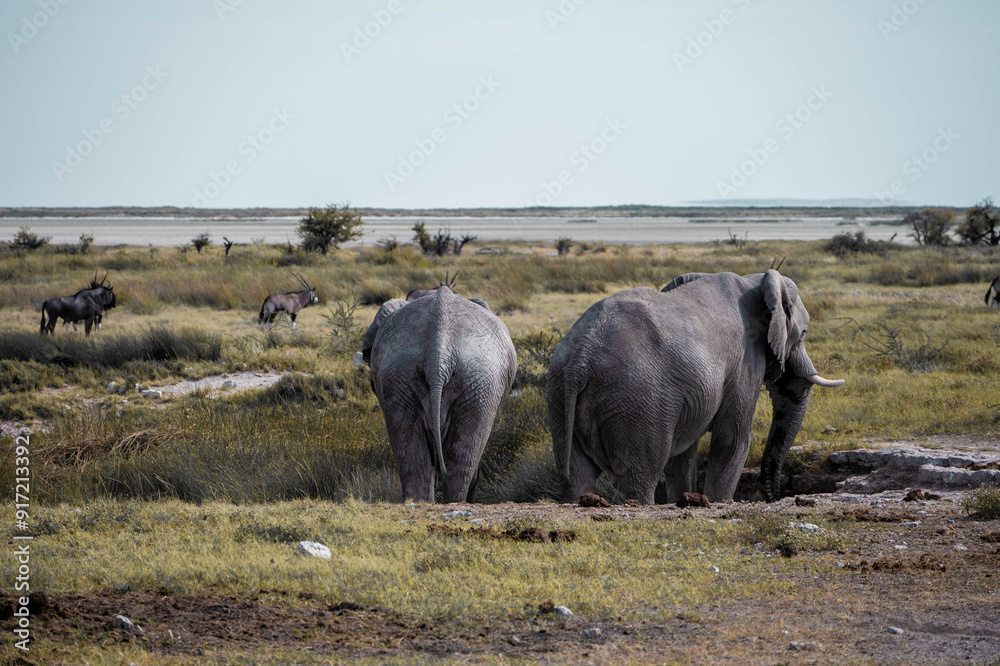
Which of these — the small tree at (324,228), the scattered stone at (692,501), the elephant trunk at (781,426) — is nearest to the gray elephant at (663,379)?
the scattered stone at (692,501)

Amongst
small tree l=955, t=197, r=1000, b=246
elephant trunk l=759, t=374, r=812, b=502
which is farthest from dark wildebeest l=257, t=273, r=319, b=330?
small tree l=955, t=197, r=1000, b=246

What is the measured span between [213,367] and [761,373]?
9.66 m

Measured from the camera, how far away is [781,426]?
27.1ft

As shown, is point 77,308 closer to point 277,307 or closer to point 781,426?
point 277,307

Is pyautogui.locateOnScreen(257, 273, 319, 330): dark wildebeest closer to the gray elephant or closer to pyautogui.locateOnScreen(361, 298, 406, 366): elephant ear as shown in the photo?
pyautogui.locateOnScreen(361, 298, 406, 366): elephant ear

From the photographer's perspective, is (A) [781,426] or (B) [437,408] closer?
(B) [437,408]

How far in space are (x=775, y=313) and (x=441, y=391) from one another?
2772 mm

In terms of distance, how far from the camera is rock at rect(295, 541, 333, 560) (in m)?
5.18

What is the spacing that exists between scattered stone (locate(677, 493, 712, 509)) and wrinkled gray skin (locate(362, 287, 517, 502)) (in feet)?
4.77

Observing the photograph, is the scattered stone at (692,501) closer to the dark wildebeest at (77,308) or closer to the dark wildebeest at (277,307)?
the dark wildebeest at (277,307)

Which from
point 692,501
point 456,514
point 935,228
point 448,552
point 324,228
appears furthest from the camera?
point 935,228

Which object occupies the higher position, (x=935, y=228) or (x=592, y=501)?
(x=935, y=228)

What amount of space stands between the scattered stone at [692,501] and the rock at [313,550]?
253 cm

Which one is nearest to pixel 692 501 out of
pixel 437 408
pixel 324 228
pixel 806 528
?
pixel 806 528
